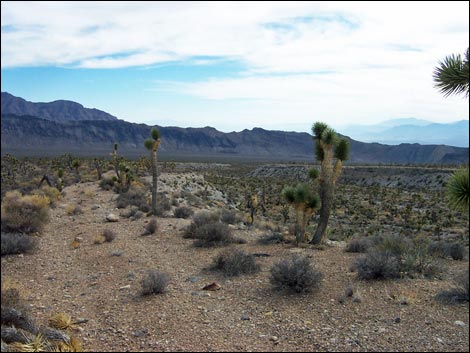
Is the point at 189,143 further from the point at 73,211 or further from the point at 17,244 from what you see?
the point at 17,244

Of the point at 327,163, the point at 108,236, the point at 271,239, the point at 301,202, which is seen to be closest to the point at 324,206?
the point at 301,202

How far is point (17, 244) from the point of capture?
1202 centimetres

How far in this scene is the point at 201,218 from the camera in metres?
16.8

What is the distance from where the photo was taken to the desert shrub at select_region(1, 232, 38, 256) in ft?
38.1

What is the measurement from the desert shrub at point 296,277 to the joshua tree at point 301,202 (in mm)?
4993

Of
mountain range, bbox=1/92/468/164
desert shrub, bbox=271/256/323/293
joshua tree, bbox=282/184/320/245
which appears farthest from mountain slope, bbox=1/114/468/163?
desert shrub, bbox=271/256/323/293

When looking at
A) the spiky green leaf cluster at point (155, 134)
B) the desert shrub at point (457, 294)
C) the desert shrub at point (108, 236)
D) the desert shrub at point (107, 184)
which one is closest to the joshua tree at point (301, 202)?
the desert shrub at point (108, 236)

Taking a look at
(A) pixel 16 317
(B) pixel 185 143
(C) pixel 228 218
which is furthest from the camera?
(B) pixel 185 143

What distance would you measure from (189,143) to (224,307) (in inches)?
6894

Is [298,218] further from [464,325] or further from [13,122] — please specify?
[13,122]

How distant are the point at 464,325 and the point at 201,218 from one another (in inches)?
416

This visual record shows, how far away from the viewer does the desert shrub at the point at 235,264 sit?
11166 millimetres

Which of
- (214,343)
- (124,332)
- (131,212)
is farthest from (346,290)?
(131,212)

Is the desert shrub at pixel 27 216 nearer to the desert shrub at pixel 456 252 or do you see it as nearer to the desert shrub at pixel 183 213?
the desert shrub at pixel 183 213
